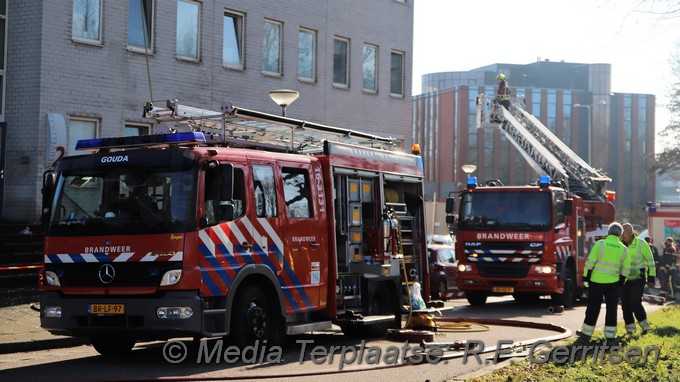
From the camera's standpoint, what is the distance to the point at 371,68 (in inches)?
1257

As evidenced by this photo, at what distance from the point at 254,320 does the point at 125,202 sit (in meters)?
2.10

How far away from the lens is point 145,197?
1171 cm

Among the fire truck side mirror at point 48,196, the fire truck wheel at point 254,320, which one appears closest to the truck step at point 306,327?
the fire truck wheel at point 254,320

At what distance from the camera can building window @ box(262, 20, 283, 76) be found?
1098 inches

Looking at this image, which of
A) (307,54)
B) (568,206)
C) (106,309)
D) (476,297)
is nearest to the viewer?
(106,309)

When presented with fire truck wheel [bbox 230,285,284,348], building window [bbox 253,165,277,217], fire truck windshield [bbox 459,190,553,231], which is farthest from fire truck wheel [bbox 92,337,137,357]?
fire truck windshield [bbox 459,190,553,231]

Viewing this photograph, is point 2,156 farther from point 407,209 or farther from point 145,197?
point 145,197

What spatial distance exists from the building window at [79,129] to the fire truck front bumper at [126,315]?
1136cm

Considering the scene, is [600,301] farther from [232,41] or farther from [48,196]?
[232,41]

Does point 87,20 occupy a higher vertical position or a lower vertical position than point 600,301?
higher

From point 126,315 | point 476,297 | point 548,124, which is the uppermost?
point 548,124

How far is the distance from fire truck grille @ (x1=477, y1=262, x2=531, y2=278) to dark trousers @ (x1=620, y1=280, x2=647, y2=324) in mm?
5638

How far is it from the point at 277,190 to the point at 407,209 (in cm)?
396

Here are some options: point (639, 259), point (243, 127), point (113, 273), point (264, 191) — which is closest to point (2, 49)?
point (243, 127)
